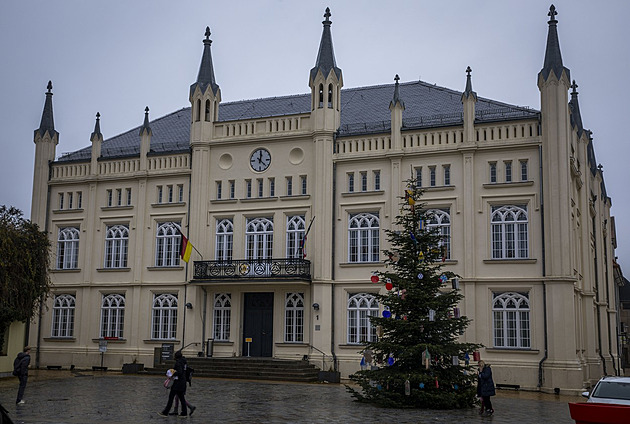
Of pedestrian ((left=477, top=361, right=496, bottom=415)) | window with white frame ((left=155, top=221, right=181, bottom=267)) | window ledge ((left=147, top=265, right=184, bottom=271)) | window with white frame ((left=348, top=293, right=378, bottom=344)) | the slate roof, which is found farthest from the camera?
window with white frame ((left=155, top=221, right=181, bottom=267))

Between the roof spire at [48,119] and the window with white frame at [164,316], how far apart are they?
1184 cm

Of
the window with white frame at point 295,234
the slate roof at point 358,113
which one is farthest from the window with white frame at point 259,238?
the slate roof at point 358,113

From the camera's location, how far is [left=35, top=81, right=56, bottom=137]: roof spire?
41000mm

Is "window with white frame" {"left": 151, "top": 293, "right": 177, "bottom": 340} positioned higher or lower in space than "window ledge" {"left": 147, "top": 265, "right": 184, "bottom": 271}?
lower

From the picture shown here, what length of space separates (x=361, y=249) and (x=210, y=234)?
7894 millimetres

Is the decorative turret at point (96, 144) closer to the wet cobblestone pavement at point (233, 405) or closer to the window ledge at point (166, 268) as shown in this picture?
the window ledge at point (166, 268)

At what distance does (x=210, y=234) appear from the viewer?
36.5 meters

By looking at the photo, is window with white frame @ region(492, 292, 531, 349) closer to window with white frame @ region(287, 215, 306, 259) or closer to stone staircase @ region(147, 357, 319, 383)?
stone staircase @ region(147, 357, 319, 383)

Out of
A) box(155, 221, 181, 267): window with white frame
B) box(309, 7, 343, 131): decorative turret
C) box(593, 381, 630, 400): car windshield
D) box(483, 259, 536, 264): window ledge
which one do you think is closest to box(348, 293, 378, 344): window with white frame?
box(483, 259, 536, 264): window ledge

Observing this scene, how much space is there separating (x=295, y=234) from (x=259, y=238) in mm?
1970

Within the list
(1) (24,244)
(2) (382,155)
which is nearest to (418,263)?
(2) (382,155)

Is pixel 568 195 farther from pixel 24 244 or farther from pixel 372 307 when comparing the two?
pixel 24 244

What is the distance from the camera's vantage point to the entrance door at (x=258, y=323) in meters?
34.9

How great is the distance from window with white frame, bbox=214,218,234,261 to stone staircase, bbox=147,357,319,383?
5229 mm
